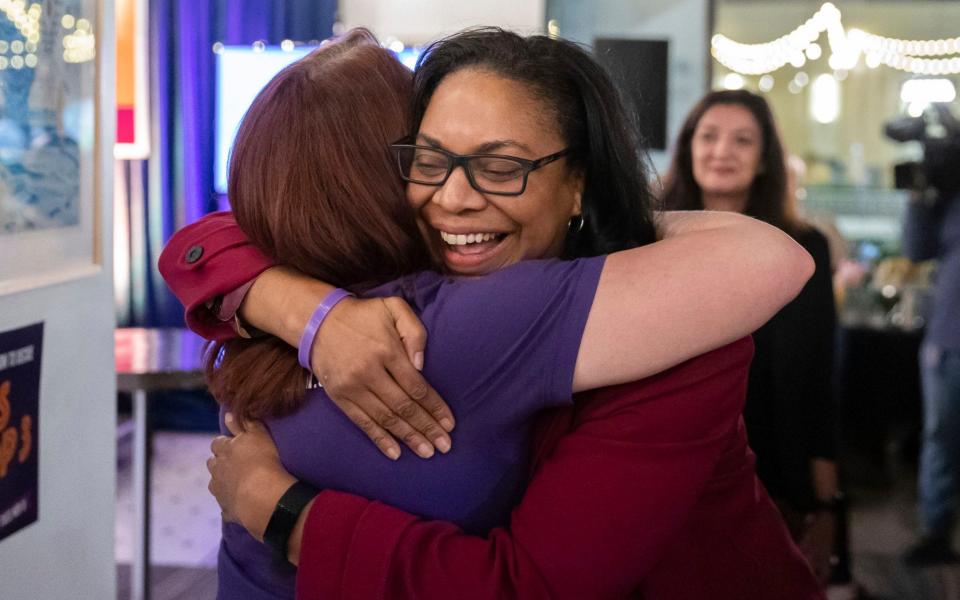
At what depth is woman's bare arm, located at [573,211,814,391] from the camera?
0.97m

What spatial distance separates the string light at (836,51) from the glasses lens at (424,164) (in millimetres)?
6469

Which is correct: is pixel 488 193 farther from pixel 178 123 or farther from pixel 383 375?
pixel 178 123

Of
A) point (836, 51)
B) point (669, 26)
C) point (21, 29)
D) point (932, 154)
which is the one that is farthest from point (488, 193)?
point (836, 51)

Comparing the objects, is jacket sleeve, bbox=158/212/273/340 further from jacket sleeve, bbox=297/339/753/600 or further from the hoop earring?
the hoop earring

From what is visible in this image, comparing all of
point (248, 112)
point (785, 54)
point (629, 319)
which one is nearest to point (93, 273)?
point (248, 112)

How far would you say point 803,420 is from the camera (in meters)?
2.33

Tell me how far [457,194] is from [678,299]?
32cm

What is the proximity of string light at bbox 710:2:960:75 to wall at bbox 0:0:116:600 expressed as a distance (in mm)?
5997

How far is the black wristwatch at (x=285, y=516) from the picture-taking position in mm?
1019

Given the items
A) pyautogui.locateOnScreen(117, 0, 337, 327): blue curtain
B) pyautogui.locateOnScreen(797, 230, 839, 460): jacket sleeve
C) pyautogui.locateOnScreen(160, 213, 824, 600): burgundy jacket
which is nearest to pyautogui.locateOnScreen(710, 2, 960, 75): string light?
pyautogui.locateOnScreen(117, 0, 337, 327): blue curtain

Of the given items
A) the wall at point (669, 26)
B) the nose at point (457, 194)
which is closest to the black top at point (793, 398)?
the nose at point (457, 194)

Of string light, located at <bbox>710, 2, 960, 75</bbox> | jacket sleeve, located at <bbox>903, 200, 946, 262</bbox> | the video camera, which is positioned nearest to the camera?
the video camera

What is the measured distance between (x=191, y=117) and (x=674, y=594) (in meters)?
5.18

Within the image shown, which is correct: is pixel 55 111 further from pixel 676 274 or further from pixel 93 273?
pixel 676 274
